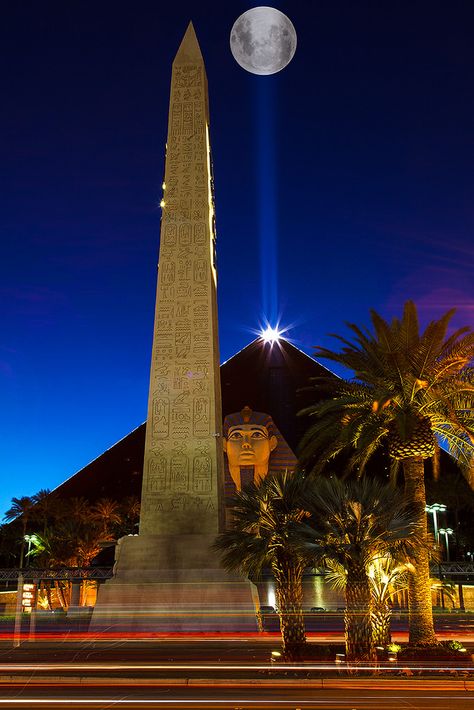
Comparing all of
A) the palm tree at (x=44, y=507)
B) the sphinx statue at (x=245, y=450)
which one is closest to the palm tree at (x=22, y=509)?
the palm tree at (x=44, y=507)

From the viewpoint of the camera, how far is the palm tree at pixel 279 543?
10172mm

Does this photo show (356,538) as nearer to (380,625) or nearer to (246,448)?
(380,625)

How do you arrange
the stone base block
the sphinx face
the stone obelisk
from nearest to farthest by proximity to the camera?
the stone base block, the stone obelisk, the sphinx face

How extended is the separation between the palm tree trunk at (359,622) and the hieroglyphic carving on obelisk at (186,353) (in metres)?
6.68

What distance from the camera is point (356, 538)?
31.6 ft

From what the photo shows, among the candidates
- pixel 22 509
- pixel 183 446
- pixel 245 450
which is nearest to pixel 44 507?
pixel 22 509

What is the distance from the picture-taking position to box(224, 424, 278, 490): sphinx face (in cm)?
2973

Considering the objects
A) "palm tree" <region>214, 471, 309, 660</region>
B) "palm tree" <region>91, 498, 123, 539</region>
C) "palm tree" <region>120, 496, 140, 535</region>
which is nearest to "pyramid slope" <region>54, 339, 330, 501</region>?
"palm tree" <region>120, 496, 140, 535</region>

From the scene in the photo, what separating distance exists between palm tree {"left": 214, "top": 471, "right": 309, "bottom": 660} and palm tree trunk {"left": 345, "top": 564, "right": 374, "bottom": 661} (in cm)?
84

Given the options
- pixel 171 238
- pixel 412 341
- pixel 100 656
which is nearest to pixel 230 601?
pixel 100 656

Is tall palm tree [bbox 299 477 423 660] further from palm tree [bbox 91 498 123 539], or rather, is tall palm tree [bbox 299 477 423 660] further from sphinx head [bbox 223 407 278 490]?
palm tree [bbox 91 498 123 539]

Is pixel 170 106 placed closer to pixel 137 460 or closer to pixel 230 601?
pixel 230 601

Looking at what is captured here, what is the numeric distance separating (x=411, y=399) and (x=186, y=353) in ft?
22.2

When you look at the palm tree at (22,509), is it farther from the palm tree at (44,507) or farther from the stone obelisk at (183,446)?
the stone obelisk at (183,446)
